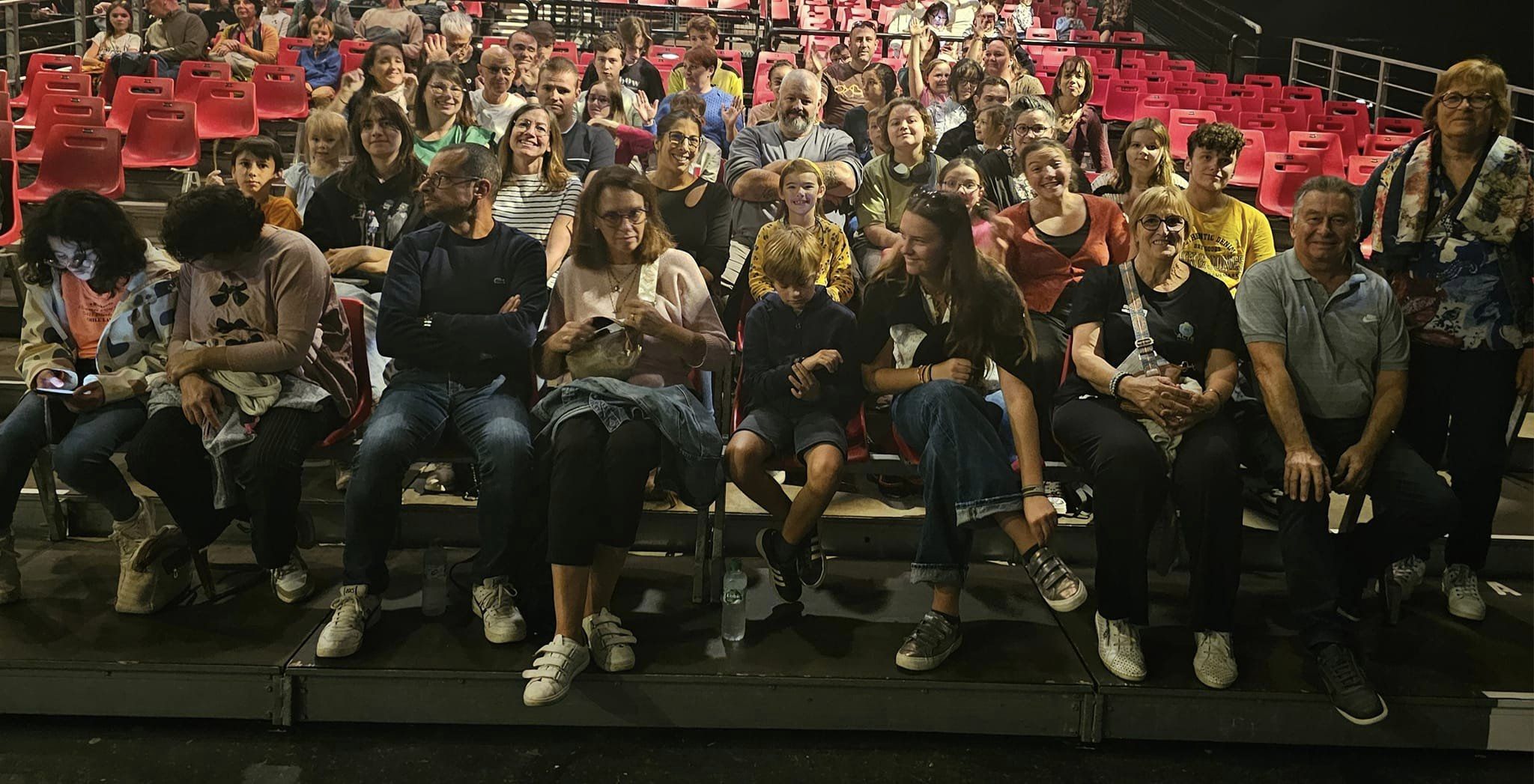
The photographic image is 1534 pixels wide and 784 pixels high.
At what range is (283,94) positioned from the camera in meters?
6.63

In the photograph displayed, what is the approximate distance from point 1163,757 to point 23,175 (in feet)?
18.4

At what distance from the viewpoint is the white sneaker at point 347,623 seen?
8.48ft

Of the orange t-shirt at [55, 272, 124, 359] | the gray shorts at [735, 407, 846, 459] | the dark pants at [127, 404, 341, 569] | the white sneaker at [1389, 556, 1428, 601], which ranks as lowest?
the white sneaker at [1389, 556, 1428, 601]

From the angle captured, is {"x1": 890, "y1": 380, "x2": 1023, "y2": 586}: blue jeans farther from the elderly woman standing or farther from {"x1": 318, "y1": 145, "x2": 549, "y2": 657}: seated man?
the elderly woman standing

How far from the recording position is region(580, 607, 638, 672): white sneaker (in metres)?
2.62

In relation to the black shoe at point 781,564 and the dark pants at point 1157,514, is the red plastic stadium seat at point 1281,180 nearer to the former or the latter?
the dark pants at point 1157,514

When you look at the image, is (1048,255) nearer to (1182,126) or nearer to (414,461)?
(414,461)

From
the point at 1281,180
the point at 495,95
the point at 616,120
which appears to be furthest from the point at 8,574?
the point at 1281,180

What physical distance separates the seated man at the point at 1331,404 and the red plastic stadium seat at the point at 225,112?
5.11 m

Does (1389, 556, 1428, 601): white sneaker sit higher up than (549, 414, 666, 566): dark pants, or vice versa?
(549, 414, 666, 566): dark pants

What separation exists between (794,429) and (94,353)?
5.80 ft

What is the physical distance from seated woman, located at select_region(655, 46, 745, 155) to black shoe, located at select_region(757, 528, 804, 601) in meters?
2.48

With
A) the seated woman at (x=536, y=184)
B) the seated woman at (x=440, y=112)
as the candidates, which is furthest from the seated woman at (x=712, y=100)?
the seated woman at (x=536, y=184)

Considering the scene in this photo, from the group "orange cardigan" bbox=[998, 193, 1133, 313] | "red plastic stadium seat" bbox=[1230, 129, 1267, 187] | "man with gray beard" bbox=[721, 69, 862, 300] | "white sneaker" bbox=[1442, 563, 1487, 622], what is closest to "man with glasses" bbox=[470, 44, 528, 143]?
"man with gray beard" bbox=[721, 69, 862, 300]
